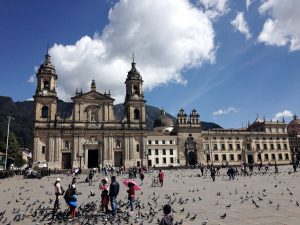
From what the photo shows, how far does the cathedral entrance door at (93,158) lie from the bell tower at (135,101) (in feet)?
30.8

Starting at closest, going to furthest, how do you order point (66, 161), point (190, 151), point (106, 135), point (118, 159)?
point (66, 161) → point (106, 135) → point (118, 159) → point (190, 151)

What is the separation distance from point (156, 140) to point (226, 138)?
1870cm

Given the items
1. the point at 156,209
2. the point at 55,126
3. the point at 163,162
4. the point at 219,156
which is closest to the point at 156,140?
the point at 163,162

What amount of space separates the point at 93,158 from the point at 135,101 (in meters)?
14.8

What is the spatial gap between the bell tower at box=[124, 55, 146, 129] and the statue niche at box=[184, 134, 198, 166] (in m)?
13.7

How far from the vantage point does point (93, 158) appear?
205 feet

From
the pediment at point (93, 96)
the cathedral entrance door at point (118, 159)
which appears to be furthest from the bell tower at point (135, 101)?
the cathedral entrance door at point (118, 159)

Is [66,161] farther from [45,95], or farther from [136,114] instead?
[136,114]

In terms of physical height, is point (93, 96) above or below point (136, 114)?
above

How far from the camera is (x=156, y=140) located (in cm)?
7306

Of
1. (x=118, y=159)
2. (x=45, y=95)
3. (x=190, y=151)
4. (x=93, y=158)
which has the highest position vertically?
(x=45, y=95)

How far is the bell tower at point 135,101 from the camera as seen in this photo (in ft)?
216

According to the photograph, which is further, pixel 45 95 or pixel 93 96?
pixel 93 96

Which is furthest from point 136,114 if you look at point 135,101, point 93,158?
point 93,158
